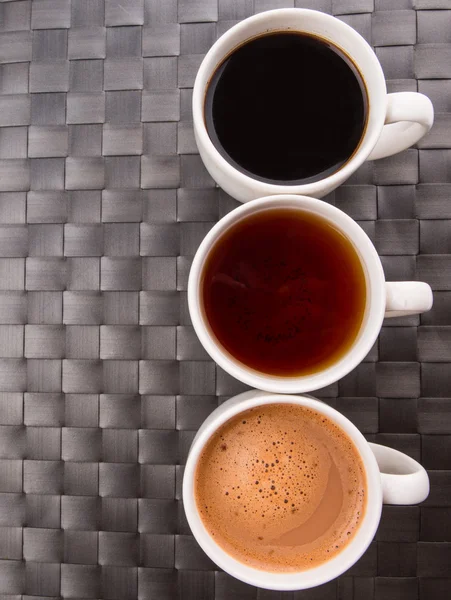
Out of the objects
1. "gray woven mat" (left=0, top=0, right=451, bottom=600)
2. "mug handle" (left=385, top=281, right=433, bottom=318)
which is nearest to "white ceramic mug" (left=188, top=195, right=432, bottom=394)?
"mug handle" (left=385, top=281, right=433, bottom=318)

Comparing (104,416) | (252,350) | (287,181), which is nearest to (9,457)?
(104,416)

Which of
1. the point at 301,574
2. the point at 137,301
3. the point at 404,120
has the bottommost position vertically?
the point at 301,574

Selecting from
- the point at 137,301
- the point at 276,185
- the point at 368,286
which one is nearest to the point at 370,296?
the point at 368,286

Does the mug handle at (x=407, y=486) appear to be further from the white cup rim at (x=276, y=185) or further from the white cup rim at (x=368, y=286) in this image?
the white cup rim at (x=276, y=185)

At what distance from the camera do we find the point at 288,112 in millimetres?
458

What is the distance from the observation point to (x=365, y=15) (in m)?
0.53

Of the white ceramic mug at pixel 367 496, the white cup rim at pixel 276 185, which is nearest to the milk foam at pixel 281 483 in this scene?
the white ceramic mug at pixel 367 496

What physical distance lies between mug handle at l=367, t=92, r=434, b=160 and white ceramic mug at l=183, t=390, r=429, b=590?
22cm

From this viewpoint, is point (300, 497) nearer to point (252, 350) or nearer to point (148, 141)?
point (252, 350)

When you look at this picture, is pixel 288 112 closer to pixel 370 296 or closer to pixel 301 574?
pixel 370 296

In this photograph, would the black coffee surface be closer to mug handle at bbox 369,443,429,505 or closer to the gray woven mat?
the gray woven mat

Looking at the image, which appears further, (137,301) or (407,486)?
(137,301)

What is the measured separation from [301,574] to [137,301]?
0.92 feet

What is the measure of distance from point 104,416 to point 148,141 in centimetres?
27
